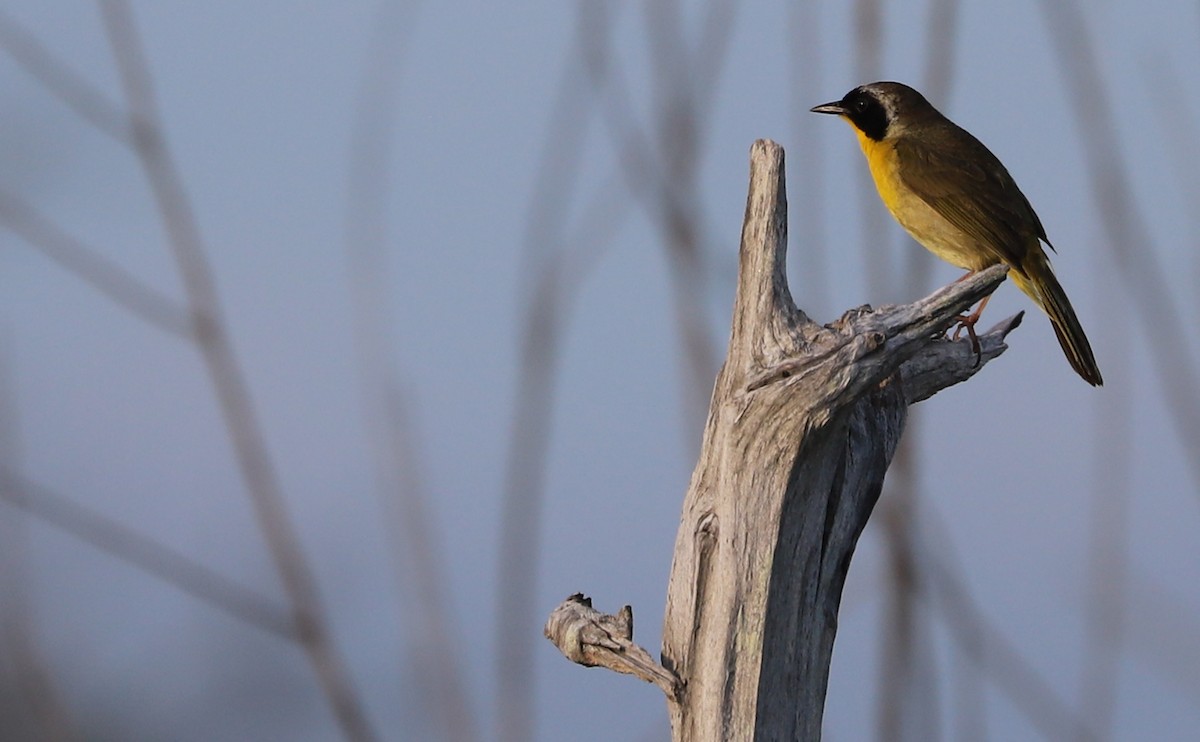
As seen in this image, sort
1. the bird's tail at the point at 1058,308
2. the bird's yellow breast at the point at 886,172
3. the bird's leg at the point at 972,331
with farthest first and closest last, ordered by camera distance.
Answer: the bird's yellow breast at the point at 886,172
the bird's tail at the point at 1058,308
the bird's leg at the point at 972,331

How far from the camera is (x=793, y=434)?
238cm

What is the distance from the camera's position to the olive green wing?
4.16 m

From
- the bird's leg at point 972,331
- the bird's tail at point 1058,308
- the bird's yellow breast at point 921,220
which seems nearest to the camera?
the bird's leg at point 972,331

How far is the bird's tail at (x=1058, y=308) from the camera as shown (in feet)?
12.9

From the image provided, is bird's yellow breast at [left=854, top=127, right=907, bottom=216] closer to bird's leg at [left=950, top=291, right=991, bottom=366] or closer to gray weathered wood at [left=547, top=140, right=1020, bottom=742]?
bird's leg at [left=950, top=291, right=991, bottom=366]

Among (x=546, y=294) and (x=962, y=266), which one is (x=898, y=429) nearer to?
(x=546, y=294)

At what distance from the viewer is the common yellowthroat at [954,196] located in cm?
409

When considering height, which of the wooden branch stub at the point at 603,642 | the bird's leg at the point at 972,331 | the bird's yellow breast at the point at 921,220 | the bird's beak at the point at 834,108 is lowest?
the wooden branch stub at the point at 603,642

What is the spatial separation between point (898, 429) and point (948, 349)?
285mm

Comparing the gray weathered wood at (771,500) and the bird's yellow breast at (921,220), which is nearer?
the gray weathered wood at (771,500)

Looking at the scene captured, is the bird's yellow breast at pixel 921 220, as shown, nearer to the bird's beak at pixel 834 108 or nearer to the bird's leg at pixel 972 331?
the bird's beak at pixel 834 108

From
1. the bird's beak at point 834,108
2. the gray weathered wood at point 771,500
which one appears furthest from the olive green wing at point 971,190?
the gray weathered wood at point 771,500

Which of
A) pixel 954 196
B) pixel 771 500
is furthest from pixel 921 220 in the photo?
pixel 771 500

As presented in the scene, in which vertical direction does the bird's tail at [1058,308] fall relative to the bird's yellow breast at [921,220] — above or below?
below
